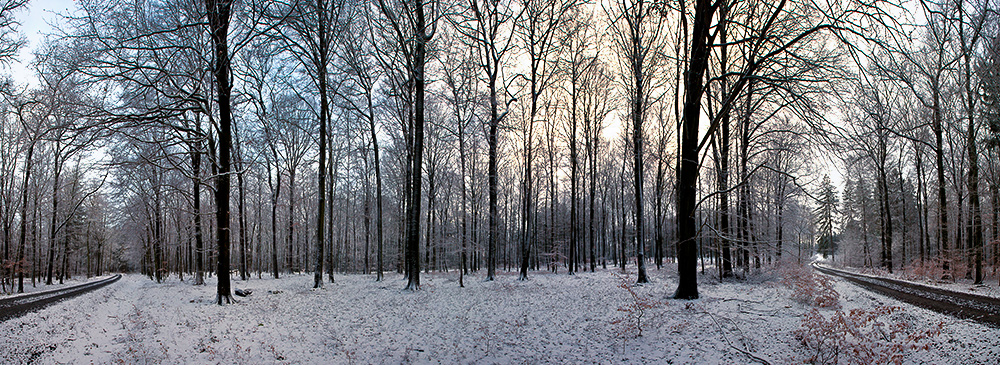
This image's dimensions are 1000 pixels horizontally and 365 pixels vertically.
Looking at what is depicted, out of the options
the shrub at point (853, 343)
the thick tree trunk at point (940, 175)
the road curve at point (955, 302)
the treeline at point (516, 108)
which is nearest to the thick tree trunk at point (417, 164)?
the treeline at point (516, 108)

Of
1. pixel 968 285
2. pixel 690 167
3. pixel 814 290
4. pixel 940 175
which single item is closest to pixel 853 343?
pixel 814 290

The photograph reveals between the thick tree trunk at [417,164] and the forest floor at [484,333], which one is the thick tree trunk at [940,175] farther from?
the thick tree trunk at [417,164]

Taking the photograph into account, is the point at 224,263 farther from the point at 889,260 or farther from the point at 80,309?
the point at 889,260

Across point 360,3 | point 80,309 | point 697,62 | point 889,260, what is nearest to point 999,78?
point 697,62

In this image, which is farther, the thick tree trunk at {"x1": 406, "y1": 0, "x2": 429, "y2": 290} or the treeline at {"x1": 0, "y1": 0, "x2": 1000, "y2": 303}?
the thick tree trunk at {"x1": 406, "y1": 0, "x2": 429, "y2": 290}

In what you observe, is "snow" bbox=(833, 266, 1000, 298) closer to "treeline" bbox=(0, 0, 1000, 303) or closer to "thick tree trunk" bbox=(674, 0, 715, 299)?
"treeline" bbox=(0, 0, 1000, 303)

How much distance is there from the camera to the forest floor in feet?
19.2

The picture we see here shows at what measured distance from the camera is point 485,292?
13.3 metres

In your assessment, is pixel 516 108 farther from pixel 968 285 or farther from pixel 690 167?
pixel 968 285

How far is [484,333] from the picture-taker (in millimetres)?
7293

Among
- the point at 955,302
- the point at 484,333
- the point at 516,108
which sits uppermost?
the point at 516,108

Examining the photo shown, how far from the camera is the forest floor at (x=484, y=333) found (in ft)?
19.2

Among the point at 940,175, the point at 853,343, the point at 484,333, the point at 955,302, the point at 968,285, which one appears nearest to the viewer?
the point at 853,343

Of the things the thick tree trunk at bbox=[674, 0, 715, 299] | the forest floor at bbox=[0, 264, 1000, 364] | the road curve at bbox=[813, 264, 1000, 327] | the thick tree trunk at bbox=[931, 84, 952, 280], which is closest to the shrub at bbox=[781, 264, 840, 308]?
the forest floor at bbox=[0, 264, 1000, 364]
